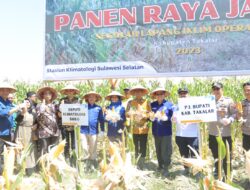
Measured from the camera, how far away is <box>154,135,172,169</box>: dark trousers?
485 centimetres

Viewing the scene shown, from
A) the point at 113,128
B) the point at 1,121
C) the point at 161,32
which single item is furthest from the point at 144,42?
the point at 1,121

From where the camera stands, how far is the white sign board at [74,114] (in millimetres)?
3977

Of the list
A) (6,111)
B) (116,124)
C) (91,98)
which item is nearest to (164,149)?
(116,124)

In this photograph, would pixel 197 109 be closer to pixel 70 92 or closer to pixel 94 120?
pixel 94 120

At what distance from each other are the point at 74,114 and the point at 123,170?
304 centimetres

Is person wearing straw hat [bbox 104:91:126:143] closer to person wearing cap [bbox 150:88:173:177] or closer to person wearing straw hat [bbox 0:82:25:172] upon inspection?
person wearing cap [bbox 150:88:173:177]

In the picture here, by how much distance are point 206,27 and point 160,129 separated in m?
1.75

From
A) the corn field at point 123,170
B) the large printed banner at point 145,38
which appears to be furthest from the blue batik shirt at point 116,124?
the large printed banner at point 145,38

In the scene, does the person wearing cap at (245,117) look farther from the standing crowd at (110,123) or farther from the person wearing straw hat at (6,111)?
the person wearing straw hat at (6,111)

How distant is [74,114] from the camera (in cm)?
405

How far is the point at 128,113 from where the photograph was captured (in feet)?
15.3

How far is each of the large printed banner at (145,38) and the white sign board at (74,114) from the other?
1717mm

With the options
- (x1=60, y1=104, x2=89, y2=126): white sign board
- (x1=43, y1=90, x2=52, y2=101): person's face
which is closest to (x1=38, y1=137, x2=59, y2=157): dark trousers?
(x1=43, y1=90, x2=52, y2=101): person's face

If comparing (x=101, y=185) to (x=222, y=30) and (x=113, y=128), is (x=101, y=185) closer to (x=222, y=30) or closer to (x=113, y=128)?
(x=113, y=128)
